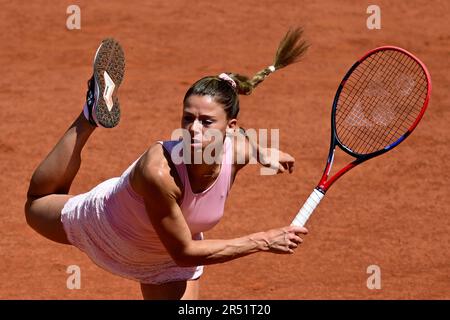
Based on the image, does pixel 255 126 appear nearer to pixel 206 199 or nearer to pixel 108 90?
pixel 108 90

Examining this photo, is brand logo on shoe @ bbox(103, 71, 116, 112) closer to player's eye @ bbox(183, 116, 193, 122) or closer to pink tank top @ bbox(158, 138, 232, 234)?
pink tank top @ bbox(158, 138, 232, 234)

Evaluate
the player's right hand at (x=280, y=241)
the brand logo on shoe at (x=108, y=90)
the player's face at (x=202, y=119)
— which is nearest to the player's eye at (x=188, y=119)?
the player's face at (x=202, y=119)

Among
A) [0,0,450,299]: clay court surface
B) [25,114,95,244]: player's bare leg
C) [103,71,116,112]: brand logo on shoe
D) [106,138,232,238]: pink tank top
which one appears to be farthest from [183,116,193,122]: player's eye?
[0,0,450,299]: clay court surface

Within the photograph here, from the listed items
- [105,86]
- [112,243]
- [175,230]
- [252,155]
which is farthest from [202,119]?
[105,86]

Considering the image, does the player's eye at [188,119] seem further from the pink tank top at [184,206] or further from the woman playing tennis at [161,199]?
the pink tank top at [184,206]

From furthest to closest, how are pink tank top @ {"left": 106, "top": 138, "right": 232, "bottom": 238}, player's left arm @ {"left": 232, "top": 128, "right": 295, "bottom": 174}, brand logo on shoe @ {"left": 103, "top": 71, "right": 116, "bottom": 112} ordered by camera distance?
brand logo on shoe @ {"left": 103, "top": 71, "right": 116, "bottom": 112}, player's left arm @ {"left": 232, "top": 128, "right": 295, "bottom": 174}, pink tank top @ {"left": 106, "top": 138, "right": 232, "bottom": 238}

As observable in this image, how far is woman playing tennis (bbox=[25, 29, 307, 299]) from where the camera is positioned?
420 centimetres

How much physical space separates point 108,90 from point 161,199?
129 centimetres

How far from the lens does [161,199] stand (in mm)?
4141

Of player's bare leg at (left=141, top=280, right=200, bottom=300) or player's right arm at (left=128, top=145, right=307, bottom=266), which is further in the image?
player's bare leg at (left=141, top=280, right=200, bottom=300)

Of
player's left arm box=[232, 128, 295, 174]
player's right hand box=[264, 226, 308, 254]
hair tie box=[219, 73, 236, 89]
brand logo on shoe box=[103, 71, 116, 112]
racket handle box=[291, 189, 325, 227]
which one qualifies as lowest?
player's right hand box=[264, 226, 308, 254]

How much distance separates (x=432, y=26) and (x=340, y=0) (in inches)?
46.2

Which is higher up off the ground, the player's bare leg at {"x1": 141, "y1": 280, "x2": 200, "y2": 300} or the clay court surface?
the clay court surface

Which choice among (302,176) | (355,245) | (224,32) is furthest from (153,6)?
(355,245)
